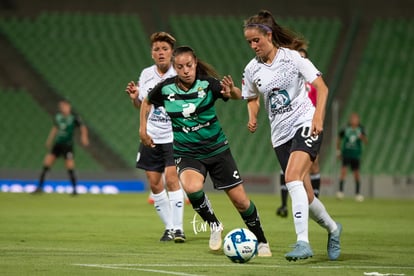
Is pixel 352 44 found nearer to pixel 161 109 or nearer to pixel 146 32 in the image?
pixel 146 32

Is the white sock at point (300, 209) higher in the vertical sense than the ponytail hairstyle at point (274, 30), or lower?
lower

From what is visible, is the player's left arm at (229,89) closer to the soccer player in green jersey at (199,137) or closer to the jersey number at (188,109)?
the soccer player in green jersey at (199,137)

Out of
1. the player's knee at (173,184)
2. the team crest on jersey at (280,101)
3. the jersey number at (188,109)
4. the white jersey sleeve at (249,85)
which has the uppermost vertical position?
the white jersey sleeve at (249,85)

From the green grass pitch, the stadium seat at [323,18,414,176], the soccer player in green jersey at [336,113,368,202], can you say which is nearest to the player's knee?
the green grass pitch

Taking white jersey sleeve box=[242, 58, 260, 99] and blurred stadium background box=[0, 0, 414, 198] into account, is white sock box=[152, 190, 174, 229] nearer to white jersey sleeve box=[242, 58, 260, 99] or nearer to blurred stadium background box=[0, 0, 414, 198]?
white jersey sleeve box=[242, 58, 260, 99]

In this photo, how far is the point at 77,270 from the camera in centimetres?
781

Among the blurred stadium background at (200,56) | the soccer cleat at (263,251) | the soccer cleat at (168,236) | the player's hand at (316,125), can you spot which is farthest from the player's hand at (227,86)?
the blurred stadium background at (200,56)

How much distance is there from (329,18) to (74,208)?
56.2 ft

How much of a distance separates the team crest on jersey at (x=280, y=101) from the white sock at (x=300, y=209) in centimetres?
77

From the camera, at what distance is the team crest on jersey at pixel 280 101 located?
8898 mm

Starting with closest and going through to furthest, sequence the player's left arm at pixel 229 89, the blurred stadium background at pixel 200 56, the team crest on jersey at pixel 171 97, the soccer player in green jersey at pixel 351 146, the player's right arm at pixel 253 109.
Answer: the player's right arm at pixel 253 109, the player's left arm at pixel 229 89, the team crest on jersey at pixel 171 97, the soccer player in green jersey at pixel 351 146, the blurred stadium background at pixel 200 56

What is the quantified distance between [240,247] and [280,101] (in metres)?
1.47

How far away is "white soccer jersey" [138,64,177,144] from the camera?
38.0 ft

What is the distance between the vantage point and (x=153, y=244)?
10.8 m
